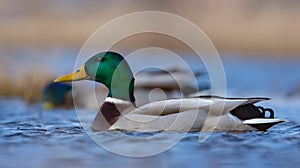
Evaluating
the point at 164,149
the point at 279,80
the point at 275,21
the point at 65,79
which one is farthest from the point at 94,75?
the point at 275,21

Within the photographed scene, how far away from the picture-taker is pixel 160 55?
Answer: 1410cm

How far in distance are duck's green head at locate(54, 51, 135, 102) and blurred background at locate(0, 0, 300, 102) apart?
6.00 meters

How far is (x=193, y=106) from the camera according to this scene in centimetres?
729

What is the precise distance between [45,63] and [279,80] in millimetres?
3245

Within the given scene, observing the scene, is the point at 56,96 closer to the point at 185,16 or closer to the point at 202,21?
the point at 185,16

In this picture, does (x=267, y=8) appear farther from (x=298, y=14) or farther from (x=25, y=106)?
(x=25, y=106)

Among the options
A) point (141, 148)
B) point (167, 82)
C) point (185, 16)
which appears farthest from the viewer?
point (185, 16)

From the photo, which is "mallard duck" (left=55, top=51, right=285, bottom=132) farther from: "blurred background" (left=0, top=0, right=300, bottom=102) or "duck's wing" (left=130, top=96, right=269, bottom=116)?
"blurred background" (left=0, top=0, right=300, bottom=102)

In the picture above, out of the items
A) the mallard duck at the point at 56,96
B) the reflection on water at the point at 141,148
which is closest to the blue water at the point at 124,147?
the reflection on water at the point at 141,148

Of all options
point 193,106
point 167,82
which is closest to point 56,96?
point 167,82

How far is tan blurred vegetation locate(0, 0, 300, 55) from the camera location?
47.8 ft

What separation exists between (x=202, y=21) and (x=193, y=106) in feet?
25.4

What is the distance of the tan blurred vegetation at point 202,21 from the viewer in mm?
14562

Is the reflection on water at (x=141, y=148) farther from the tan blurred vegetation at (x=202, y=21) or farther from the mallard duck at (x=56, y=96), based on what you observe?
the tan blurred vegetation at (x=202, y=21)
